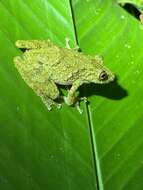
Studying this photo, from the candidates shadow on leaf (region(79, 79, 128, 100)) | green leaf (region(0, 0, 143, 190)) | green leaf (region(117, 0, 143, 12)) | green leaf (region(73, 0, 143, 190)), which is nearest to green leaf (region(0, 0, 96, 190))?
green leaf (region(0, 0, 143, 190))

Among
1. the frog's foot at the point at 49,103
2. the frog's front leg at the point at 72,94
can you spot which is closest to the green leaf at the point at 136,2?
the frog's front leg at the point at 72,94

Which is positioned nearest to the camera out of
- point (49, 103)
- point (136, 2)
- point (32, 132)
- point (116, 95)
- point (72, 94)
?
point (32, 132)

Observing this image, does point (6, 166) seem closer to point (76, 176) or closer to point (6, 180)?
point (6, 180)

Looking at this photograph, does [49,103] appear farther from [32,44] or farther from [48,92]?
[32,44]

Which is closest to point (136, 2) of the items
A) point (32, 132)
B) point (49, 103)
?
point (49, 103)

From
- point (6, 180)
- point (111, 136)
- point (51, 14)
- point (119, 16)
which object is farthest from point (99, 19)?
point (6, 180)

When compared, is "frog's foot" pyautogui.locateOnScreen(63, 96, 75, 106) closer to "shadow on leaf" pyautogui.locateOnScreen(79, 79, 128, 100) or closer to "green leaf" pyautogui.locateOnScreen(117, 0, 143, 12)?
"shadow on leaf" pyautogui.locateOnScreen(79, 79, 128, 100)
